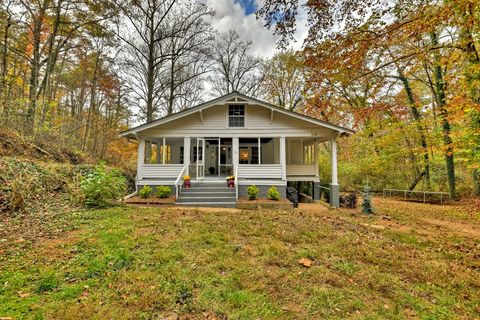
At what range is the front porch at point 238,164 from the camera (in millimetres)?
11023

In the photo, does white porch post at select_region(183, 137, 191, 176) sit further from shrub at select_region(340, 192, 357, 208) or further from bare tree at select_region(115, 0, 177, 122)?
shrub at select_region(340, 192, 357, 208)

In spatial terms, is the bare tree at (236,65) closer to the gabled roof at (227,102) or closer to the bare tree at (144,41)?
the bare tree at (144,41)

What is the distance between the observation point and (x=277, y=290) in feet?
10.5

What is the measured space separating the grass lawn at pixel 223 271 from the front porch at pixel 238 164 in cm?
480

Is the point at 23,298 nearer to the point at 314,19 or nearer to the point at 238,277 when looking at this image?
the point at 238,277

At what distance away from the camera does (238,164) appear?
1133cm

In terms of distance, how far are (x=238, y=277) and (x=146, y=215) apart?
14.8 ft

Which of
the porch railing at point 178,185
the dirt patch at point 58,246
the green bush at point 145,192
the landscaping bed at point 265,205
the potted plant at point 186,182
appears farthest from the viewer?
the potted plant at point 186,182

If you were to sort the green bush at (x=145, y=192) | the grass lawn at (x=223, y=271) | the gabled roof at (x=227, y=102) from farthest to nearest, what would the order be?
1. the gabled roof at (x=227, y=102)
2. the green bush at (x=145, y=192)
3. the grass lawn at (x=223, y=271)

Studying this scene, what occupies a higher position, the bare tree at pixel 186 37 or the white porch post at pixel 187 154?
the bare tree at pixel 186 37

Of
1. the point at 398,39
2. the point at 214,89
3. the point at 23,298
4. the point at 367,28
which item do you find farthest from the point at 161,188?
the point at 214,89

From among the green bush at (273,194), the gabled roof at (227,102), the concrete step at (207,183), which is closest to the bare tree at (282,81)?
the gabled roof at (227,102)

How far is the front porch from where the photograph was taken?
1102 cm

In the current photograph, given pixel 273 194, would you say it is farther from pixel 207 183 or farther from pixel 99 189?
pixel 99 189
